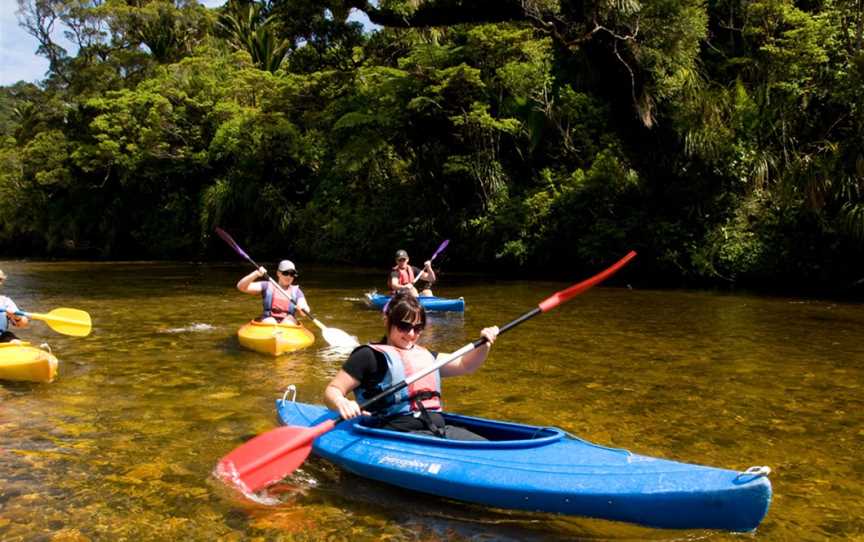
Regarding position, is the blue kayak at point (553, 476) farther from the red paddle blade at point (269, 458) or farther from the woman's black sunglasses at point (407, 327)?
the woman's black sunglasses at point (407, 327)

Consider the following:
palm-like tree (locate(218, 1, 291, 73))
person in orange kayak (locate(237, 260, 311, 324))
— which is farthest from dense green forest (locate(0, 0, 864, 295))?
person in orange kayak (locate(237, 260, 311, 324))

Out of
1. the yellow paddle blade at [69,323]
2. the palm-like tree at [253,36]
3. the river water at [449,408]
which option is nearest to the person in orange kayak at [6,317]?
the yellow paddle blade at [69,323]

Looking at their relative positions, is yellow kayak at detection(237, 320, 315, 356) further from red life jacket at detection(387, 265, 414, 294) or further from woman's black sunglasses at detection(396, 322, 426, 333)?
woman's black sunglasses at detection(396, 322, 426, 333)

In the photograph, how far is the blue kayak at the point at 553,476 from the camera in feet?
11.1

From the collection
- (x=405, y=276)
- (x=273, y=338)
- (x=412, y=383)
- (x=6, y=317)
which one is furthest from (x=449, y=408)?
(x=405, y=276)

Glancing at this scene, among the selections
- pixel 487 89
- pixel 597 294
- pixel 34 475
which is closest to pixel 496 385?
pixel 34 475

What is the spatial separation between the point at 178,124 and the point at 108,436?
28.0m

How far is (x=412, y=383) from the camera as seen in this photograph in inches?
176

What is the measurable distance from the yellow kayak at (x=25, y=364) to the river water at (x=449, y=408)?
0.14 m

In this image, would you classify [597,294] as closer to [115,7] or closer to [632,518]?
[632,518]

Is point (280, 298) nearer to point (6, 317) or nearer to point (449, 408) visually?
point (6, 317)

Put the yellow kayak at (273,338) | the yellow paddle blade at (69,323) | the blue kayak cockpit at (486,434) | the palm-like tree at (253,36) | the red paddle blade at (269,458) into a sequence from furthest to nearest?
1. the palm-like tree at (253,36)
2. the yellow kayak at (273,338)
3. the yellow paddle blade at (69,323)
4. the red paddle blade at (269,458)
5. the blue kayak cockpit at (486,434)

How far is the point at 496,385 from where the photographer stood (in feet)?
24.1

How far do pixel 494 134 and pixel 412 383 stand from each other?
17.6 metres
